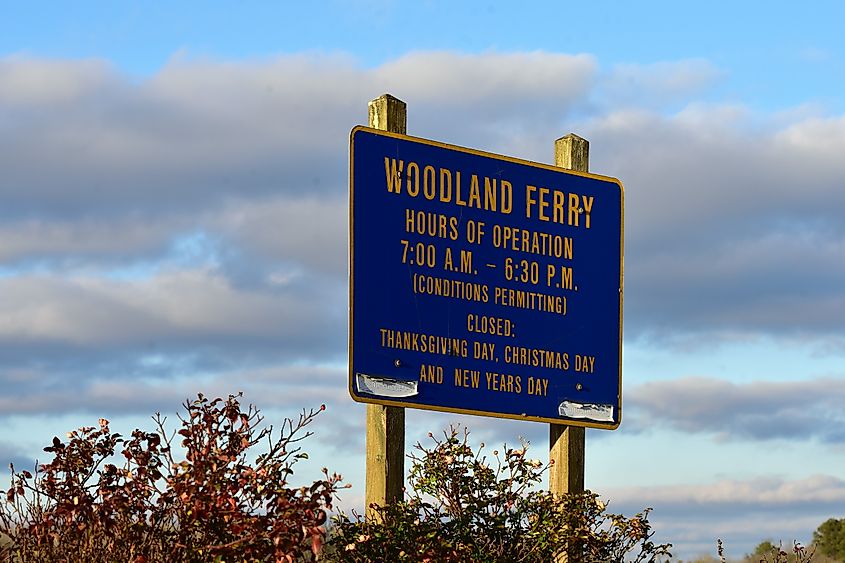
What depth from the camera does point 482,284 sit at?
11.9 metres

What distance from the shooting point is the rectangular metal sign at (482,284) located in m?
11.2

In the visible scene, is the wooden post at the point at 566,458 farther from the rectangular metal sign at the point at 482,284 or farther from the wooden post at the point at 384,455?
the wooden post at the point at 384,455

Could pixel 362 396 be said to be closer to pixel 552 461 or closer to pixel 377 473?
pixel 377 473

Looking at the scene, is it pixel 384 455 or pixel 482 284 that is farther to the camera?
pixel 482 284

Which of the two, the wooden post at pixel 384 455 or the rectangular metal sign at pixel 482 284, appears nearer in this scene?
the wooden post at pixel 384 455

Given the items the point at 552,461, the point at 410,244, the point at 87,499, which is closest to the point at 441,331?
the point at 410,244

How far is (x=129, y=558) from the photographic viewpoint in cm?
901

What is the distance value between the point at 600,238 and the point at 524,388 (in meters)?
1.91

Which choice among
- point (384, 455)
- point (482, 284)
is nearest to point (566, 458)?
point (482, 284)

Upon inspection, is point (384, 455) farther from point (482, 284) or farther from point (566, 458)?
point (566, 458)

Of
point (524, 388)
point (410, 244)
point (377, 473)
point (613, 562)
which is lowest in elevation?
point (613, 562)

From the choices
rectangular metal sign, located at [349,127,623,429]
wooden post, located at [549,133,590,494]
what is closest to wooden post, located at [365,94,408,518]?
rectangular metal sign, located at [349,127,623,429]

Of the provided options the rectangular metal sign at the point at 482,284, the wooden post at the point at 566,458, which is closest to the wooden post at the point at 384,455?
the rectangular metal sign at the point at 482,284

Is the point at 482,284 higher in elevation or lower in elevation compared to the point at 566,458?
higher
